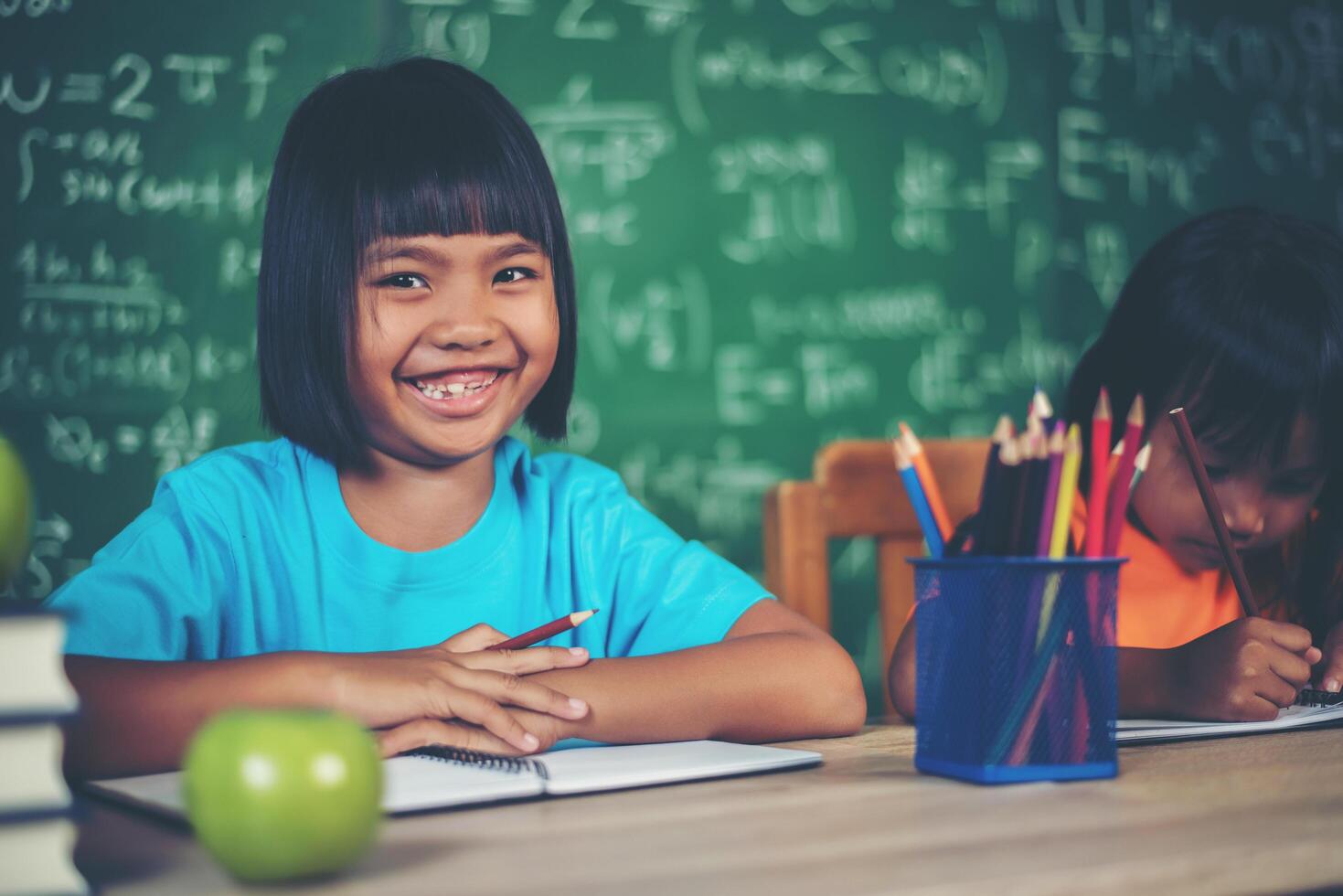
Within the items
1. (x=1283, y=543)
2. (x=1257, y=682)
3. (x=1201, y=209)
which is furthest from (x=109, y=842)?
(x=1201, y=209)

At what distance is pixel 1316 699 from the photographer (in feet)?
3.82

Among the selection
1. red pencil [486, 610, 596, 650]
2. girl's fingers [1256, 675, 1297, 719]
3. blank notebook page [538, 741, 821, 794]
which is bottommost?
girl's fingers [1256, 675, 1297, 719]

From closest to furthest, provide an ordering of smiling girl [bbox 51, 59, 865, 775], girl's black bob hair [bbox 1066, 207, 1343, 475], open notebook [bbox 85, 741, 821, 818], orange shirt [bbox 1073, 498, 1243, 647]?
open notebook [bbox 85, 741, 821, 818] < smiling girl [bbox 51, 59, 865, 775] < girl's black bob hair [bbox 1066, 207, 1343, 475] < orange shirt [bbox 1073, 498, 1243, 647]

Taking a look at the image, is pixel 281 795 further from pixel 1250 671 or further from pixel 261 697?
pixel 1250 671

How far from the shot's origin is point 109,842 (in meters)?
0.64

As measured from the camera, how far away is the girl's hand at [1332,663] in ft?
4.01

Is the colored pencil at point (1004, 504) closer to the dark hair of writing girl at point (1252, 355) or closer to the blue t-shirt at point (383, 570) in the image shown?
the blue t-shirt at point (383, 570)

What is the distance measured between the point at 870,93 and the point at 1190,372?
6.01 ft

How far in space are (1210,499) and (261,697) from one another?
708 mm

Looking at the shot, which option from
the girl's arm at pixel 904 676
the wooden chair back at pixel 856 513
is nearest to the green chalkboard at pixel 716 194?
the wooden chair back at pixel 856 513

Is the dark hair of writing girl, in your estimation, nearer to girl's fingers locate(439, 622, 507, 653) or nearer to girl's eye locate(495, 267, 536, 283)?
girl's eye locate(495, 267, 536, 283)

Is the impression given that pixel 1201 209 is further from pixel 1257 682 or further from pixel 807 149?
pixel 1257 682

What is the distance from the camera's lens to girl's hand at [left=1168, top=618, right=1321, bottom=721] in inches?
40.7

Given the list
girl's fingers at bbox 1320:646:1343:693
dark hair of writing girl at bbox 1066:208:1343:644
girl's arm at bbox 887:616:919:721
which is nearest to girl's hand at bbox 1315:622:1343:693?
girl's fingers at bbox 1320:646:1343:693
